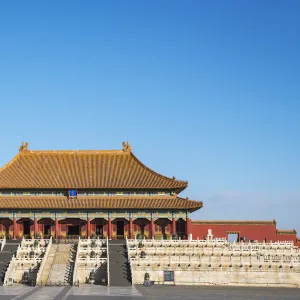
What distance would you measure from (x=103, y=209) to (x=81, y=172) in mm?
7232

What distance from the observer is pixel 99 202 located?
74.6 m

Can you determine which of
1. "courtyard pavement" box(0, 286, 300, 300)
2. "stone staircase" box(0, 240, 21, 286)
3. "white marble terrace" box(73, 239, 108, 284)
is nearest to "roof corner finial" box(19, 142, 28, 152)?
"stone staircase" box(0, 240, 21, 286)

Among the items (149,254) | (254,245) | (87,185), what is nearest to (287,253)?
(254,245)

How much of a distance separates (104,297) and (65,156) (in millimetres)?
42613

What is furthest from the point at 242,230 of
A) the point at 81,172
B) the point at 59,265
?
the point at 59,265

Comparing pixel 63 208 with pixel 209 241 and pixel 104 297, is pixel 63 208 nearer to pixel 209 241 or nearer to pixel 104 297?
pixel 209 241

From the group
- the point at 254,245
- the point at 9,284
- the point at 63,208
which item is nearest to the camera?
the point at 9,284

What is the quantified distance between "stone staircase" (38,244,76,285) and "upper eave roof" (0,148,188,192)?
57.1 feet

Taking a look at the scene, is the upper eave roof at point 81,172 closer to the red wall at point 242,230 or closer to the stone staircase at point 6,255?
the red wall at point 242,230

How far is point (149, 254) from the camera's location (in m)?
56.1

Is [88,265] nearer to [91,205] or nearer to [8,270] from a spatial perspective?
[8,270]

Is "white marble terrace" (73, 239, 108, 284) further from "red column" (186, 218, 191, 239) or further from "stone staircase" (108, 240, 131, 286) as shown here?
"red column" (186, 218, 191, 239)

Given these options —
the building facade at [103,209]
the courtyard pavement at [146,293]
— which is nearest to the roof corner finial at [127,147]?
the building facade at [103,209]

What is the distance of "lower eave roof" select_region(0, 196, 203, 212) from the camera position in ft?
241
